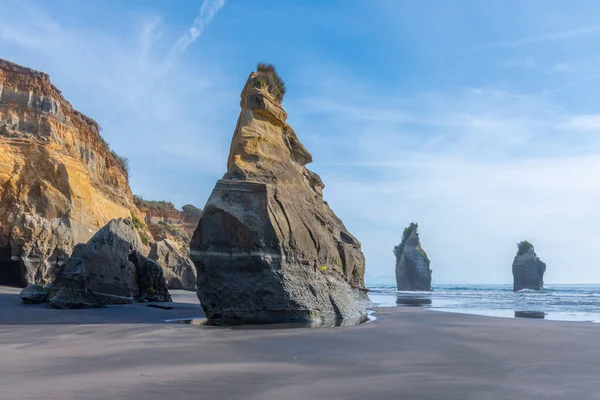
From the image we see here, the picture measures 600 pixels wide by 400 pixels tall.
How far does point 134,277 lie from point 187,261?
16.6m

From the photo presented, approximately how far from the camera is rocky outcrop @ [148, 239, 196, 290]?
1139 inches

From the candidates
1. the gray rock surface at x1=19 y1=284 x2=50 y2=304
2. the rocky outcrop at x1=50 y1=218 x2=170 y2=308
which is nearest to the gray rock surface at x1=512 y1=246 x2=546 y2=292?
the rocky outcrop at x1=50 y1=218 x2=170 y2=308

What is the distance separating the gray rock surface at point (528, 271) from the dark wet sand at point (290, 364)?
79.2 metres

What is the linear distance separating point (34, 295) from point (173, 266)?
17761 millimetres

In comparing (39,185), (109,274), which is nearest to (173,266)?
(39,185)

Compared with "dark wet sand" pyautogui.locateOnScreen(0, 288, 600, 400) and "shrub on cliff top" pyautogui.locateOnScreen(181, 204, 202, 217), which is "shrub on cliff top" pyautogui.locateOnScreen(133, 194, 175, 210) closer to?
"shrub on cliff top" pyautogui.locateOnScreen(181, 204, 202, 217)

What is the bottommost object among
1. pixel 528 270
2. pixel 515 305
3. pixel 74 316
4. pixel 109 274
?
pixel 515 305

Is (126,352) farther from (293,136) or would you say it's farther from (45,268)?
(45,268)

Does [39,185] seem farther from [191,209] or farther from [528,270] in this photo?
[528,270]

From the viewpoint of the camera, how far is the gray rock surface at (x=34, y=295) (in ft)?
39.4

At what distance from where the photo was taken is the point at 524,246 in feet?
274

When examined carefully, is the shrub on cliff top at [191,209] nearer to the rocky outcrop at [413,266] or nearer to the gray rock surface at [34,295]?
the rocky outcrop at [413,266]

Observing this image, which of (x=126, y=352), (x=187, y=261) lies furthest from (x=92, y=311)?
(x=187, y=261)

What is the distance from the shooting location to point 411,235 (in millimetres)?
84750
